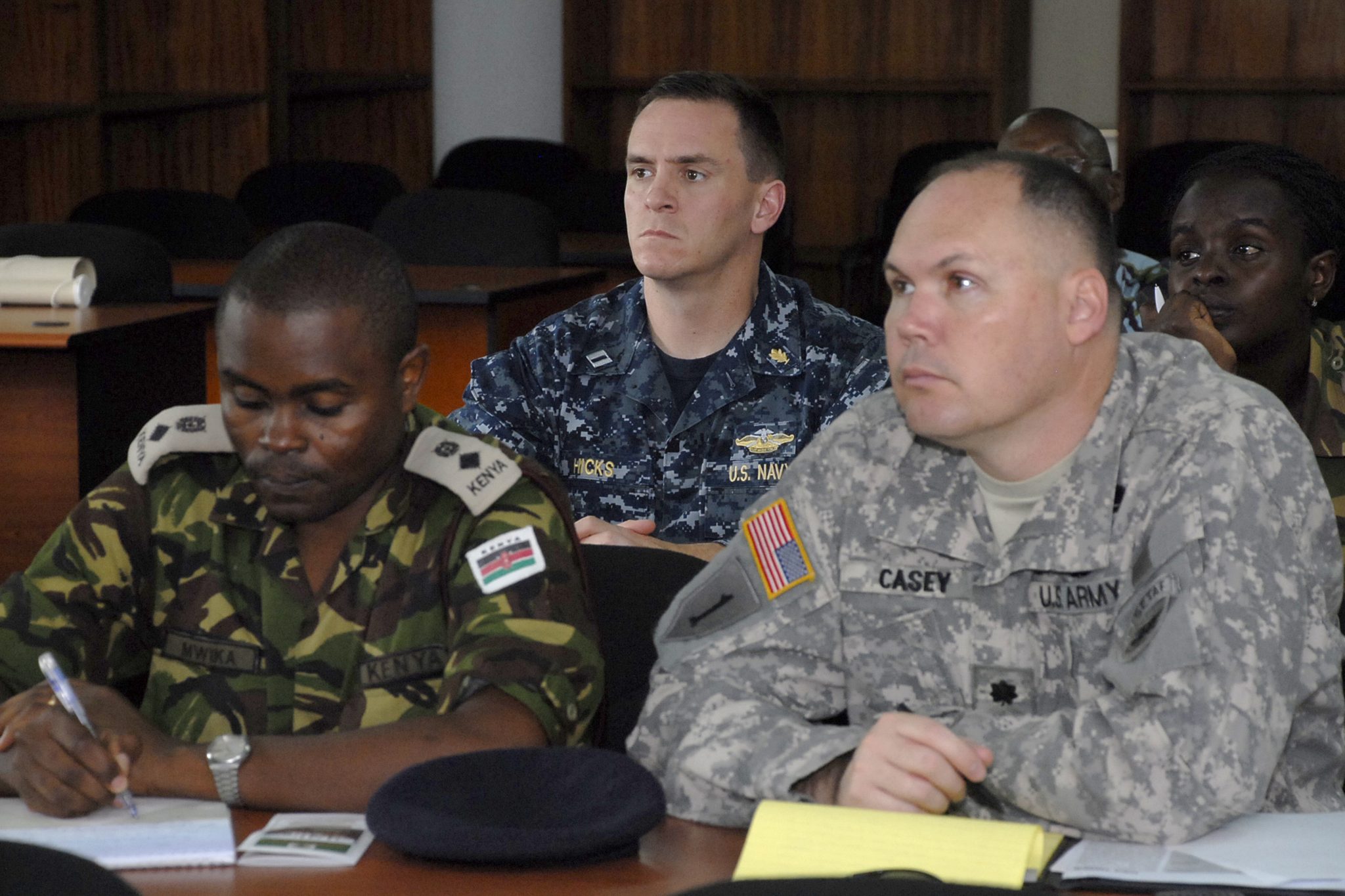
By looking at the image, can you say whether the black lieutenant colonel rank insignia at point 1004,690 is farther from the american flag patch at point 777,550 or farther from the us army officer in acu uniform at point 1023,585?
the american flag patch at point 777,550

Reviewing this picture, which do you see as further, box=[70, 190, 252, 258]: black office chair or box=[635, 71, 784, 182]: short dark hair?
box=[70, 190, 252, 258]: black office chair

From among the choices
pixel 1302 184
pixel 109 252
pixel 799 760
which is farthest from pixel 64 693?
pixel 109 252

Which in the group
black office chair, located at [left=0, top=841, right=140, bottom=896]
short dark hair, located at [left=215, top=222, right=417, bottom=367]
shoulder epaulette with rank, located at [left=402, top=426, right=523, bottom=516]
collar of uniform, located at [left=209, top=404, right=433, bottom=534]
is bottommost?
black office chair, located at [left=0, top=841, right=140, bottom=896]

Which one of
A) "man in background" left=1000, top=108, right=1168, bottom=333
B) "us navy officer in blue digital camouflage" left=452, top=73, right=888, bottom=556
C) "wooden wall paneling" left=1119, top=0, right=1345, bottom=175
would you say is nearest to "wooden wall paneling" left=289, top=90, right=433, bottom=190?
"wooden wall paneling" left=1119, top=0, right=1345, bottom=175

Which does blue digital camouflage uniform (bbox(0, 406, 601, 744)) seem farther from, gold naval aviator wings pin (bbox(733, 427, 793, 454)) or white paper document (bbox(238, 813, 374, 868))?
gold naval aviator wings pin (bbox(733, 427, 793, 454))

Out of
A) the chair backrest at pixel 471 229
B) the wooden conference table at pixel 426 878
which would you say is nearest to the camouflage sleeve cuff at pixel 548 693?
the wooden conference table at pixel 426 878

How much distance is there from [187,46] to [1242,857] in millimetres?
5278

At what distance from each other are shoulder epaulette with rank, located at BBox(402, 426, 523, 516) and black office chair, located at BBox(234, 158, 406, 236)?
3.97 metres

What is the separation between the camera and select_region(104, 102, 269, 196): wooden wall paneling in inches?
229

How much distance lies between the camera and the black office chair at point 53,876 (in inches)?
35.7

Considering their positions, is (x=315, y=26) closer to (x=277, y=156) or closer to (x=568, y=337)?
(x=277, y=156)

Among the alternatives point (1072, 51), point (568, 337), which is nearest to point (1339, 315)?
point (568, 337)

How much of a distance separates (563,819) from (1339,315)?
2.60m

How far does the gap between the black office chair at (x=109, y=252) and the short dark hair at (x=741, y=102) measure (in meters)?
1.48
